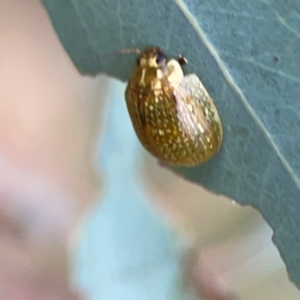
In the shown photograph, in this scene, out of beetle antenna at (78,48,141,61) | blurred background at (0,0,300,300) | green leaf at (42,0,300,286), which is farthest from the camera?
blurred background at (0,0,300,300)

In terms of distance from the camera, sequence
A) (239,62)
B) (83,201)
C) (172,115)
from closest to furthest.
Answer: (239,62) → (172,115) → (83,201)

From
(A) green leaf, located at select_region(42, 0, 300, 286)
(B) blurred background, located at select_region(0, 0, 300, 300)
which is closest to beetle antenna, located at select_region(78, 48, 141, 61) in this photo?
(A) green leaf, located at select_region(42, 0, 300, 286)

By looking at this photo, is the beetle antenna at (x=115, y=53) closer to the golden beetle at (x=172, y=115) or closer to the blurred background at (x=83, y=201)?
the golden beetle at (x=172, y=115)

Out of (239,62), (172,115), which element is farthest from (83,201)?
(239,62)

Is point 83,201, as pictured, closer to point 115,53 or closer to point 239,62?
point 115,53

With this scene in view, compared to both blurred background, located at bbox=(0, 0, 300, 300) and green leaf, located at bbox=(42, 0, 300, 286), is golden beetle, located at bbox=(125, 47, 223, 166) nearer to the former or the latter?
green leaf, located at bbox=(42, 0, 300, 286)

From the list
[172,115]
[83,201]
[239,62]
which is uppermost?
[239,62]

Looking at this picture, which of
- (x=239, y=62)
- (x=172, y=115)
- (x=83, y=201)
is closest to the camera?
(x=239, y=62)

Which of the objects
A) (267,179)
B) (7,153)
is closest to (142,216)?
(7,153)
